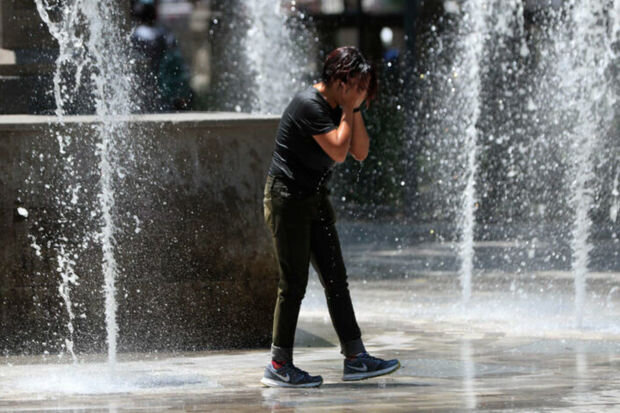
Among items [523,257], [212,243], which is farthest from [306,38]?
[212,243]

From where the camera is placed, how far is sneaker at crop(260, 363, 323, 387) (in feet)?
21.9

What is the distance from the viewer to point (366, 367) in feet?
22.5

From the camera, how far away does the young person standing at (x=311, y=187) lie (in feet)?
21.8

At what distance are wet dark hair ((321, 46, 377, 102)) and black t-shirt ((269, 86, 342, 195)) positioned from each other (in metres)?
0.13

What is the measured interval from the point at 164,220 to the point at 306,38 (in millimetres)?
11021

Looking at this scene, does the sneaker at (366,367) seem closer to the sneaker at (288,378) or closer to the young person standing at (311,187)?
the young person standing at (311,187)

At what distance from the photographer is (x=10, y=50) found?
923 cm

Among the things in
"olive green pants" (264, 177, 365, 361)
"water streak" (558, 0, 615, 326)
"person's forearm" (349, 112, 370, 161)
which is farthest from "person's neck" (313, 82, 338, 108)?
"water streak" (558, 0, 615, 326)

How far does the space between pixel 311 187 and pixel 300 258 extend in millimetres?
321

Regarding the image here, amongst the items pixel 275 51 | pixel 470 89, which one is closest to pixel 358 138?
pixel 470 89

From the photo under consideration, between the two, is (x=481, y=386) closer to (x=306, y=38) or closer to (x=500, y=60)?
(x=500, y=60)

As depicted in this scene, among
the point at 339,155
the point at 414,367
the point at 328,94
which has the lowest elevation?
the point at 414,367

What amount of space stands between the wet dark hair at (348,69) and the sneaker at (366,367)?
1219 mm

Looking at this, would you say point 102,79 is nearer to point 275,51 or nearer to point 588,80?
Result: point 588,80
